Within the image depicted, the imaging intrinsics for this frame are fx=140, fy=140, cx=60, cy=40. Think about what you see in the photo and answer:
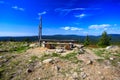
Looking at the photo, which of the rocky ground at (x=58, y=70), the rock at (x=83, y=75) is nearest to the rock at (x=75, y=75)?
the rocky ground at (x=58, y=70)

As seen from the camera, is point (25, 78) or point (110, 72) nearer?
point (25, 78)

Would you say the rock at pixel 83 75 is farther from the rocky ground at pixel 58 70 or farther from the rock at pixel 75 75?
the rock at pixel 75 75

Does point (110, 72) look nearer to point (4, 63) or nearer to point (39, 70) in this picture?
point (39, 70)

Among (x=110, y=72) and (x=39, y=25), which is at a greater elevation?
(x=39, y=25)

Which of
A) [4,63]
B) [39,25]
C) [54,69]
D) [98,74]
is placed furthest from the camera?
[39,25]

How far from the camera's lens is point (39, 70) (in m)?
9.66

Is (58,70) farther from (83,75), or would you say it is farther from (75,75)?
(83,75)

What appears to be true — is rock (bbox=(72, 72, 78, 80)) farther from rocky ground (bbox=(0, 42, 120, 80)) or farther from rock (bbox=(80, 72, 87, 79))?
rock (bbox=(80, 72, 87, 79))

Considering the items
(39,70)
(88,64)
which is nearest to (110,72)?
(88,64)

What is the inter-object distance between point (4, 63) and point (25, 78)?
11.2 ft

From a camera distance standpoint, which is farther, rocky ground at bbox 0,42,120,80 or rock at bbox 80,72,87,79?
rocky ground at bbox 0,42,120,80

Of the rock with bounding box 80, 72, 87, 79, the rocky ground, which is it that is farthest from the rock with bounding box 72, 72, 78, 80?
the rock with bounding box 80, 72, 87, 79

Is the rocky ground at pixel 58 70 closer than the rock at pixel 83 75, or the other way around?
the rock at pixel 83 75

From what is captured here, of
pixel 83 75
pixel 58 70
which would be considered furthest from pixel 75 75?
pixel 58 70
